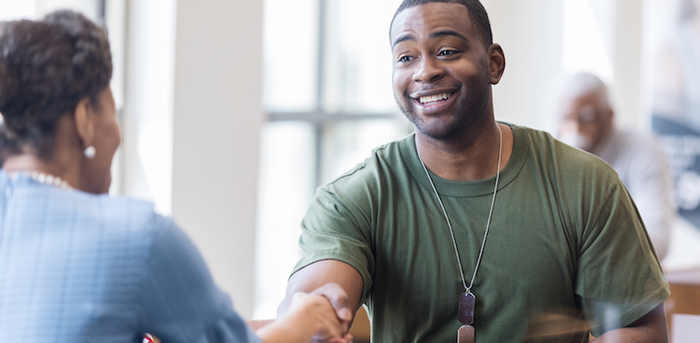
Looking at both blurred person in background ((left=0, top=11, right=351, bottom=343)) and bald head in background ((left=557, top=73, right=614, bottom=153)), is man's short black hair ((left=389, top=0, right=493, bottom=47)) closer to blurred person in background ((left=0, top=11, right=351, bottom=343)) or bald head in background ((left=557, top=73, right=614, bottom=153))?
blurred person in background ((left=0, top=11, right=351, bottom=343))

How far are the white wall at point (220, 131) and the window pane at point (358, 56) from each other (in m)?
1.42

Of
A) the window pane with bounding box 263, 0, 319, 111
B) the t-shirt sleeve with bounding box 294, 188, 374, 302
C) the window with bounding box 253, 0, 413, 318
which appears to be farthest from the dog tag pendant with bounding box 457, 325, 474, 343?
the window pane with bounding box 263, 0, 319, 111

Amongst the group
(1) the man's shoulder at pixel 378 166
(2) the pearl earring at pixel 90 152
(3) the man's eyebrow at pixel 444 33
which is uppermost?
(3) the man's eyebrow at pixel 444 33

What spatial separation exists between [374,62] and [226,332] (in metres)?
3.67

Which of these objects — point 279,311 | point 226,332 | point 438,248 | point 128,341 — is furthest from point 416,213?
point 128,341

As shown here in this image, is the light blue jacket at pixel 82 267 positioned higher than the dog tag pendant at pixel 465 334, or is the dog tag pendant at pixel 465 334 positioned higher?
the light blue jacket at pixel 82 267

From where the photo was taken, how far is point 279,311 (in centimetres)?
149

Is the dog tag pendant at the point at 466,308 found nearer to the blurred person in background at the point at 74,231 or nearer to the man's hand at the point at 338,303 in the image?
the man's hand at the point at 338,303

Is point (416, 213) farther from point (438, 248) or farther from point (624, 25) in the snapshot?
point (624, 25)

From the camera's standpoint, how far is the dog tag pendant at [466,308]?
1.55 meters

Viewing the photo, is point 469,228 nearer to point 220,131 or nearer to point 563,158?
point 563,158

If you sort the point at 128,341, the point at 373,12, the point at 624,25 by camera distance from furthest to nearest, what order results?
the point at 624,25 → the point at 373,12 → the point at 128,341

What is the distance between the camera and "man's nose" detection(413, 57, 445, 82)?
1658mm

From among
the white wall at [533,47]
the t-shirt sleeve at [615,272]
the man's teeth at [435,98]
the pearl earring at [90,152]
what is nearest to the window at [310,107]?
the white wall at [533,47]
